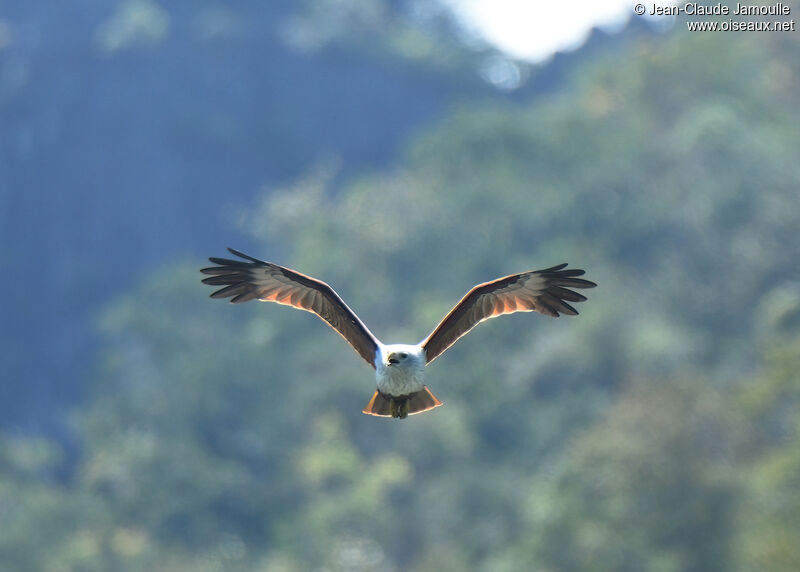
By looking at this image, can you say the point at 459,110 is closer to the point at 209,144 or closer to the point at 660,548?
the point at 209,144

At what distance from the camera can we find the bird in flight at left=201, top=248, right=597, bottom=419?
1209cm

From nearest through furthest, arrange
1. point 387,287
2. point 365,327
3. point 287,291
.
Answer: point 365,327
point 287,291
point 387,287

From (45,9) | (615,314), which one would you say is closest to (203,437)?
(615,314)

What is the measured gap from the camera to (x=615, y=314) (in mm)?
52188

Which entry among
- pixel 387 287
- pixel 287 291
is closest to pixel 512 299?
pixel 287 291

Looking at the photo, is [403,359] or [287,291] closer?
[403,359]

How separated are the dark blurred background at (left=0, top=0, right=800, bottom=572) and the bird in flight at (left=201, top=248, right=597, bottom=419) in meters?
23.2

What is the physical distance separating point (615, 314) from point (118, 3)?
3965 cm

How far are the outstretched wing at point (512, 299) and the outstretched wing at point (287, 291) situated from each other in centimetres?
67

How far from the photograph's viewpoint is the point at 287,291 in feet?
41.8

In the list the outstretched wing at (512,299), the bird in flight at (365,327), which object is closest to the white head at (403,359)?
the bird in flight at (365,327)

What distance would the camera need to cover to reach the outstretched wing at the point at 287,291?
40.7ft

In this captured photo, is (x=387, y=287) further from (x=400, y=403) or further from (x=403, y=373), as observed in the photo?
(x=403, y=373)

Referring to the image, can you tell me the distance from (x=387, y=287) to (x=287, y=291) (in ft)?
157
